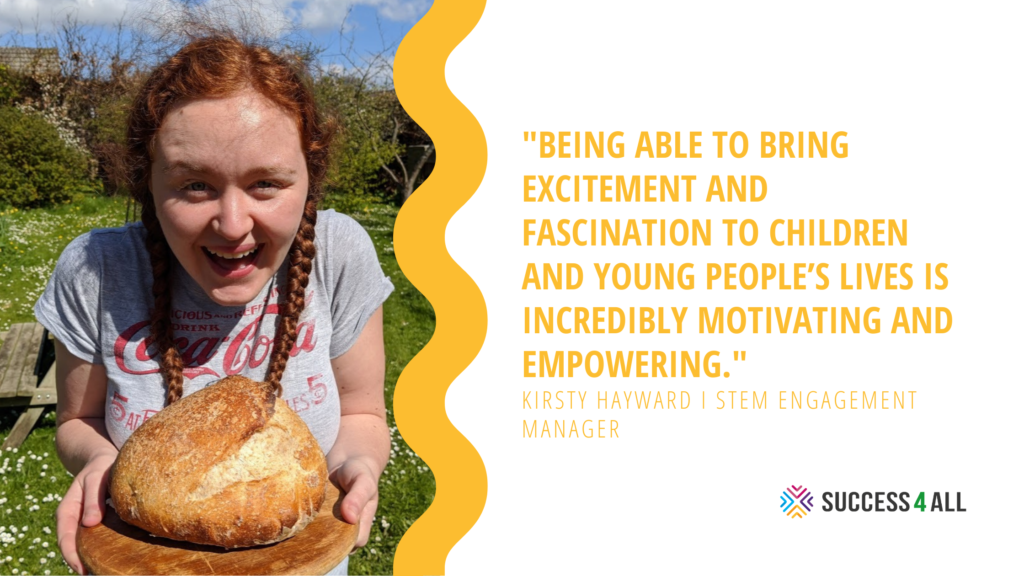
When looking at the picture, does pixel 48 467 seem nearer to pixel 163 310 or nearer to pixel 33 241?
pixel 163 310

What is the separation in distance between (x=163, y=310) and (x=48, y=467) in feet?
14.6

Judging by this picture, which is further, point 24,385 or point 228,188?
point 24,385

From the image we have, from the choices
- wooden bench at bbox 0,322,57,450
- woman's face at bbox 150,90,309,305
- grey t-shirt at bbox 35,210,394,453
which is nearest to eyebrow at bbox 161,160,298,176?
woman's face at bbox 150,90,309,305

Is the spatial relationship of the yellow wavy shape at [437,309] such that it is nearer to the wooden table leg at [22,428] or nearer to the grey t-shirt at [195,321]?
the grey t-shirt at [195,321]

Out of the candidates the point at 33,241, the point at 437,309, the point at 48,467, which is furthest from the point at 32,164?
the point at 437,309

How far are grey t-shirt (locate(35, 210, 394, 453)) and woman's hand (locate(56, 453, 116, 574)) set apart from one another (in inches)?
6.7

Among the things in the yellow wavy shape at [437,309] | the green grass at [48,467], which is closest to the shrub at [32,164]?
the green grass at [48,467]

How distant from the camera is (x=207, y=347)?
2389 mm

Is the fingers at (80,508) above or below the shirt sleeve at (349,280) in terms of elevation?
below

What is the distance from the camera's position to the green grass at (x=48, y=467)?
16.2 ft

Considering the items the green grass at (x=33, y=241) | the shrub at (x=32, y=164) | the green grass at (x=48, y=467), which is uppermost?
the shrub at (x=32, y=164)

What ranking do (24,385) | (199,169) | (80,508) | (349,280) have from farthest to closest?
(24,385) < (349,280) < (80,508) < (199,169)

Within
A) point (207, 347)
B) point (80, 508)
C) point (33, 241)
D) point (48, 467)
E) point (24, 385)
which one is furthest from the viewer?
point (33, 241)

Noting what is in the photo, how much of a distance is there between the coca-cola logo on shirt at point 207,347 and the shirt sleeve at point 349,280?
12cm
